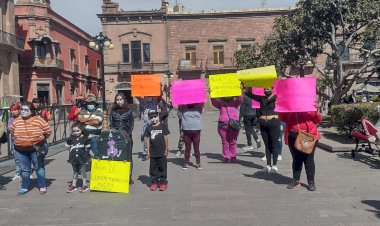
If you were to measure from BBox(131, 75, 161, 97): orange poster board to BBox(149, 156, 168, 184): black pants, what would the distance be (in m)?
2.69

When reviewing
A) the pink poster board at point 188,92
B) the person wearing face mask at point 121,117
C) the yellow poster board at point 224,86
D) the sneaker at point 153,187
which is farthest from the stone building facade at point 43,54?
the sneaker at point 153,187

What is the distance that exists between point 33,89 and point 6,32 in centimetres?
788

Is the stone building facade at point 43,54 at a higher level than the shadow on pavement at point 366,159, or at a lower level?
higher

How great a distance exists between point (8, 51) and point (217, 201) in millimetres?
29072

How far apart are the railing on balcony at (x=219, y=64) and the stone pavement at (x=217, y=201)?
34.0 m

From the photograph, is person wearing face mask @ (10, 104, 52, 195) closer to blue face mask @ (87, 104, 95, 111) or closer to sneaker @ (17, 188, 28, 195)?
sneaker @ (17, 188, 28, 195)

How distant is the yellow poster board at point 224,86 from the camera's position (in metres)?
8.56

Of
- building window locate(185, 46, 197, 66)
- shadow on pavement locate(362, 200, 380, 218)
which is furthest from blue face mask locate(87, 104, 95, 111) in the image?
building window locate(185, 46, 197, 66)

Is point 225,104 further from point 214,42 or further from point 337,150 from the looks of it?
point 214,42

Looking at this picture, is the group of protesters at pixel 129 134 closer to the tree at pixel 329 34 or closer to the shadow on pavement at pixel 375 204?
the shadow on pavement at pixel 375 204

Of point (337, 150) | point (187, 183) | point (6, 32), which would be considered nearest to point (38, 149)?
point (187, 183)

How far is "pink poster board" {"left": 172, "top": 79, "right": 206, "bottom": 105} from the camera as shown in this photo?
8172 mm

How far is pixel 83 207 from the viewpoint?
571 centimetres

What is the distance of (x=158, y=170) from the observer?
268 inches
